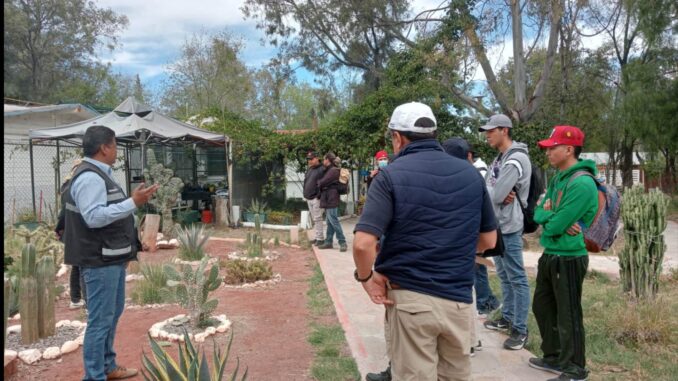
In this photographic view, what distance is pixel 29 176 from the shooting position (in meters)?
14.8

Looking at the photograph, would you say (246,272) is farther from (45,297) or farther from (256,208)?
(256,208)

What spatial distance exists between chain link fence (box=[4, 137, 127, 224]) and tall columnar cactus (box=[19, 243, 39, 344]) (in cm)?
966

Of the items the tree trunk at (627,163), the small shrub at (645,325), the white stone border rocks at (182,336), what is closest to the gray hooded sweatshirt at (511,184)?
the small shrub at (645,325)

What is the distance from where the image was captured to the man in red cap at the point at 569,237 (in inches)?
140

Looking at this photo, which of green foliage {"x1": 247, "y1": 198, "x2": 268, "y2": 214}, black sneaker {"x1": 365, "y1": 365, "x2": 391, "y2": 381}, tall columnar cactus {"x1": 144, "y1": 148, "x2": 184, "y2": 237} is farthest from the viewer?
green foliage {"x1": 247, "y1": 198, "x2": 268, "y2": 214}

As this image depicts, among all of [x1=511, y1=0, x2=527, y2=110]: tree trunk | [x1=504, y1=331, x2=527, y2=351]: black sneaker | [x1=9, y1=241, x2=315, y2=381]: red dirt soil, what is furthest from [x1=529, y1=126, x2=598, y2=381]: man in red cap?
[x1=511, y1=0, x2=527, y2=110]: tree trunk

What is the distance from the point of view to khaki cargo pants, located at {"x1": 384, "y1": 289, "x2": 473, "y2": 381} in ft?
7.86

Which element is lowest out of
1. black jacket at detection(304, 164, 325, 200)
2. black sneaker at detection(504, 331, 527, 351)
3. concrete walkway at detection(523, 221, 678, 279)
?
concrete walkway at detection(523, 221, 678, 279)

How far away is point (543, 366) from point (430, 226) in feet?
7.27

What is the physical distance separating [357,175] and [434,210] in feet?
53.7

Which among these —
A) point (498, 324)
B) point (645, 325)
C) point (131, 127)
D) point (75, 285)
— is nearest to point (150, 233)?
point (131, 127)

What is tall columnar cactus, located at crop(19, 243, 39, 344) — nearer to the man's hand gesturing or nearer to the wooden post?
the man's hand gesturing

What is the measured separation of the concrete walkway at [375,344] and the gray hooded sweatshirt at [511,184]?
1013mm

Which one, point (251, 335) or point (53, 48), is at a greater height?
point (53, 48)
